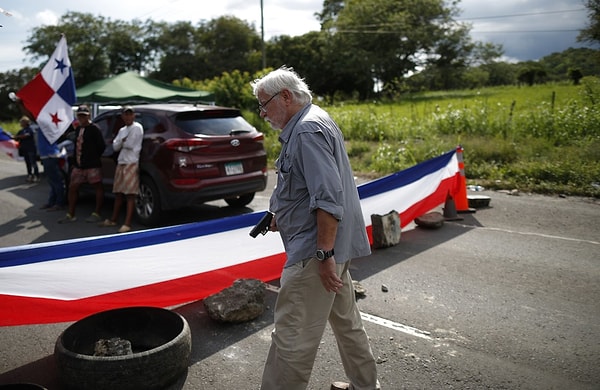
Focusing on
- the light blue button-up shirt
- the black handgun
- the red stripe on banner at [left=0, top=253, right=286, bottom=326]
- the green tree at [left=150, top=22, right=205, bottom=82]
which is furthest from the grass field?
the green tree at [left=150, top=22, right=205, bottom=82]

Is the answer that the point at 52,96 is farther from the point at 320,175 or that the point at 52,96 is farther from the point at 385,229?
the point at 320,175

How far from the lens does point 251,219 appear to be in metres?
4.68

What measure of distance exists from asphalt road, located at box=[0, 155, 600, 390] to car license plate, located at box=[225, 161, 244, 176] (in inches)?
113

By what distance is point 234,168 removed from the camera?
7.74 m

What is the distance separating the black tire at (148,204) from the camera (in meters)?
7.58

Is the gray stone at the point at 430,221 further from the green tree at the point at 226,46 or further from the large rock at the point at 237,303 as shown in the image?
the green tree at the point at 226,46

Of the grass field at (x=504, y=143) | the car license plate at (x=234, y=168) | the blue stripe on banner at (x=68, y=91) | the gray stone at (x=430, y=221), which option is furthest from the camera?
the grass field at (x=504, y=143)

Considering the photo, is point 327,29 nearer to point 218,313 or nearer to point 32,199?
point 32,199

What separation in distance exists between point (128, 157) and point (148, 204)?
0.87 metres

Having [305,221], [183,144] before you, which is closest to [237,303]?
[305,221]

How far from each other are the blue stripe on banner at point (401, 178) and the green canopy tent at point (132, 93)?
13734 millimetres

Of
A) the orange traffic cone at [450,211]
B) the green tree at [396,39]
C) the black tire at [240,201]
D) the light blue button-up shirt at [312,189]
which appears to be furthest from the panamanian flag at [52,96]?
the green tree at [396,39]

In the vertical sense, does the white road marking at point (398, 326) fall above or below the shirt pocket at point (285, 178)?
below

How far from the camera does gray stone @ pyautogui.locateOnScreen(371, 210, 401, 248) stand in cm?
606
